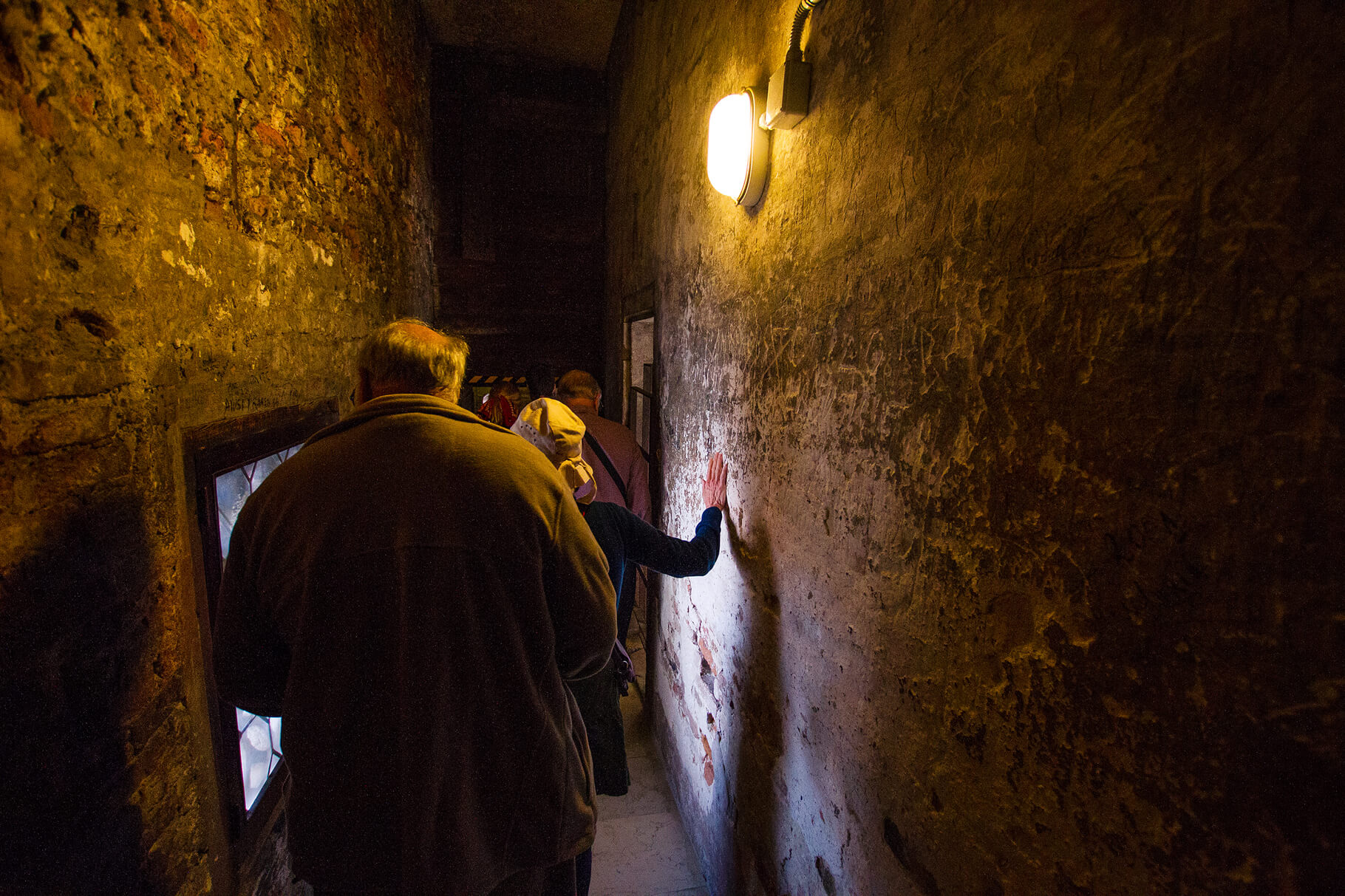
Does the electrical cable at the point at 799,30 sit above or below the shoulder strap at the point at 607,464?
above

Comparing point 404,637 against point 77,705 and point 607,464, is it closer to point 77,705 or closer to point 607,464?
point 77,705

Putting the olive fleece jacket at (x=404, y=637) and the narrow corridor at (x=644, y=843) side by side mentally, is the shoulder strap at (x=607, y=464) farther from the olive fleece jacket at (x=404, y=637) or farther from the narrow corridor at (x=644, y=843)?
the narrow corridor at (x=644, y=843)

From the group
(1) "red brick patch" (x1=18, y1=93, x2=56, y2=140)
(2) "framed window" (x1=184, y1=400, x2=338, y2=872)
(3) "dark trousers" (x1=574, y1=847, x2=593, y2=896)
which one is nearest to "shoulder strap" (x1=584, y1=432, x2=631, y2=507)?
(2) "framed window" (x1=184, y1=400, x2=338, y2=872)

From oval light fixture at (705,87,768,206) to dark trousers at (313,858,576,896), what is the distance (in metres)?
2.06

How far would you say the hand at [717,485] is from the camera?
6.77 ft

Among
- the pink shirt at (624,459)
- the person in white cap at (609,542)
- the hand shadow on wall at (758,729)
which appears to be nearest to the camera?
the hand shadow on wall at (758,729)

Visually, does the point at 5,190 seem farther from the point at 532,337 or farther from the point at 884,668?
the point at 532,337

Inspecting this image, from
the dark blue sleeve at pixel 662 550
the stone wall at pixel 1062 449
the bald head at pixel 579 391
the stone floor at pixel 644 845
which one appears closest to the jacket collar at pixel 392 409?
the dark blue sleeve at pixel 662 550

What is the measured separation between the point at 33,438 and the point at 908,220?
165 cm

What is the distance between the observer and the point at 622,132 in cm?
459

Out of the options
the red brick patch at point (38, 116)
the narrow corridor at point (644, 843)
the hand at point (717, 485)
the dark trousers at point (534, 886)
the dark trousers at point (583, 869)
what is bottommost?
the narrow corridor at point (644, 843)

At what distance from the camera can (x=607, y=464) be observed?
2.66 meters

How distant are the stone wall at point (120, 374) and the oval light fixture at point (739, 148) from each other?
4.86 ft

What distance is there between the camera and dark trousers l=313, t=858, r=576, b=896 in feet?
4.31
